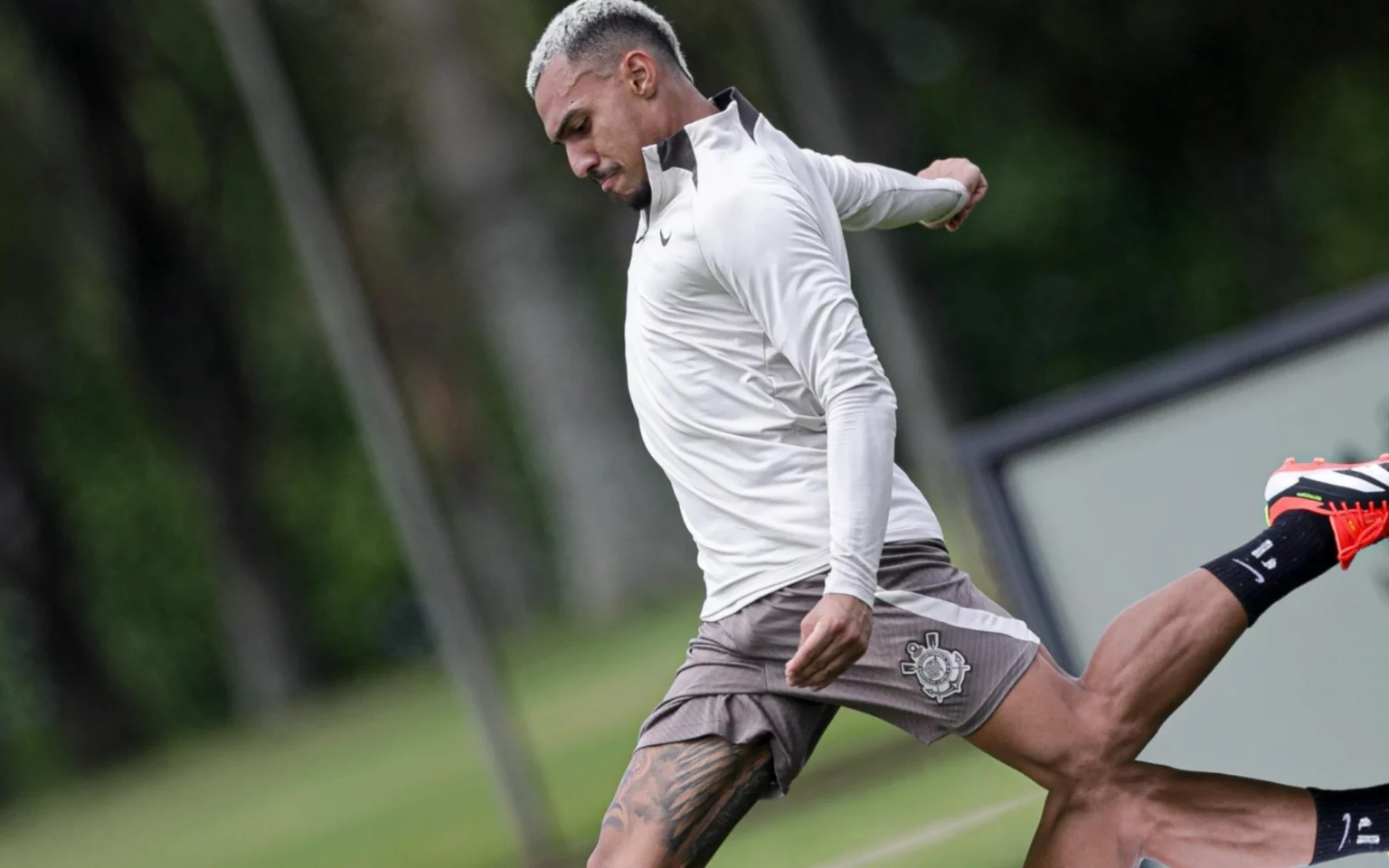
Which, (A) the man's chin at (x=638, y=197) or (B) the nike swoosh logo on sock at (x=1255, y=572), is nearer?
(A) the man's chin at (x=638, y=197)

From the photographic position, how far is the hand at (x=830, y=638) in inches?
173

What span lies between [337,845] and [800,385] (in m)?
9.65

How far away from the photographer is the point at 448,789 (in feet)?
51.1

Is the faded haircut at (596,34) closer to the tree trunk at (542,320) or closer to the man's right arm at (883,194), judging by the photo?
the man's right arm at (883,194)

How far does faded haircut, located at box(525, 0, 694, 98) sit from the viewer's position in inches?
189

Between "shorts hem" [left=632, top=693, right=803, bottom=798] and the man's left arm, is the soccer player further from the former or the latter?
the man's left arm

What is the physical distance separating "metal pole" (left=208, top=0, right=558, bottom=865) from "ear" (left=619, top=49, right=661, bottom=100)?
20.7 feet

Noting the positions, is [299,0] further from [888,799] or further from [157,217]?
[888,799]

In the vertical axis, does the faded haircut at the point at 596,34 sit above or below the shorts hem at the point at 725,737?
above

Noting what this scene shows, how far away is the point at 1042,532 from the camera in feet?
21.6

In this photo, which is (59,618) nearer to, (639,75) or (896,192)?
(896,192)

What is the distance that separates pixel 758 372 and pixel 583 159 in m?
0.57

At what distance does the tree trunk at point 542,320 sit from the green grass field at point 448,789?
9.61ft

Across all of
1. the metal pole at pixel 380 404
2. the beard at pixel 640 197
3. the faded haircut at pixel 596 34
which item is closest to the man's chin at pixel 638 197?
the beard at pixel 640 197
